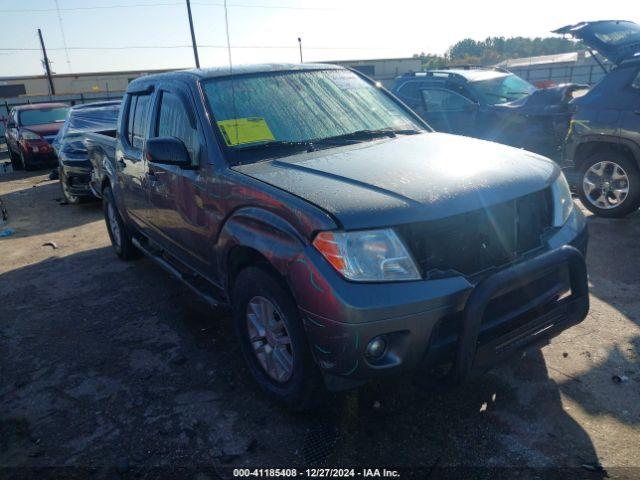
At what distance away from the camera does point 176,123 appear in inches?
145

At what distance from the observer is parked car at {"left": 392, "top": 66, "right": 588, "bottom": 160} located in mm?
7746

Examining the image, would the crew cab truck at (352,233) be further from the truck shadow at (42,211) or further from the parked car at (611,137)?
the truck shadow at (42,211)

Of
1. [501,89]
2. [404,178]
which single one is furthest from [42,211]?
[404,178]

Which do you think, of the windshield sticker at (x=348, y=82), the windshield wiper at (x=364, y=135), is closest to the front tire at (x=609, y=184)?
the windshield wiper at (x=364, y=135)

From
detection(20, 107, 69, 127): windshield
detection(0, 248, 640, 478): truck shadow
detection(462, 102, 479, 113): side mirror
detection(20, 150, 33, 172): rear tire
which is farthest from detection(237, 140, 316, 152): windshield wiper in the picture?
detection(20, 107, 69, 127): windshield

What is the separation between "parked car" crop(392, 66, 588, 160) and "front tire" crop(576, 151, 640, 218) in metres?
2.01

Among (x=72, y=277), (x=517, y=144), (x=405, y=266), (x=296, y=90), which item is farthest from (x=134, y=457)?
(x=517, y=144)

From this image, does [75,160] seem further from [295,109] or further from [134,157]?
[295,109]

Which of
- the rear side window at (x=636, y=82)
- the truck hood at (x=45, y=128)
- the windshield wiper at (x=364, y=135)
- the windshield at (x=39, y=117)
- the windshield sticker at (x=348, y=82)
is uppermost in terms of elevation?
the windshield sticker at (x=348, y=82)

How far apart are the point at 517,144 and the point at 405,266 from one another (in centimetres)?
652

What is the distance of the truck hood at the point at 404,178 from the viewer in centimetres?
230

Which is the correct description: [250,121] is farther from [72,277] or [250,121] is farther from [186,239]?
[72,277]

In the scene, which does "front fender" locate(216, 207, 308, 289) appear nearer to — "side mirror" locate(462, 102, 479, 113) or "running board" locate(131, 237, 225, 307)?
"running board" locate(131, 237, 225, 307)

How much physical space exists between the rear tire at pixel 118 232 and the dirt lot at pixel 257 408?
1392 mm
